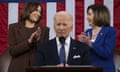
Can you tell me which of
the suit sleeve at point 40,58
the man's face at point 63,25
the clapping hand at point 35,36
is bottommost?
the suit sleeve at point 40,58

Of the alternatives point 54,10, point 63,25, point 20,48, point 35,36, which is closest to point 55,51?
point 63,25

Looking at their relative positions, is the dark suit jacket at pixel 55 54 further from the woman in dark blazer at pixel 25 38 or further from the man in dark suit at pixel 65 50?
the woman in dark blazer at pixel 25 38

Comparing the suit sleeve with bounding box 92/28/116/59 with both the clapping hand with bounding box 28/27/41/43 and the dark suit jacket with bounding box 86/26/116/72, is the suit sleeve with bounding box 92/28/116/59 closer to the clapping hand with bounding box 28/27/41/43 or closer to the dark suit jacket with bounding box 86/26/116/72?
the dark suit jacket with bounding box 86/26/116/72

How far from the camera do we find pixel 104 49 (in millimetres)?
3262

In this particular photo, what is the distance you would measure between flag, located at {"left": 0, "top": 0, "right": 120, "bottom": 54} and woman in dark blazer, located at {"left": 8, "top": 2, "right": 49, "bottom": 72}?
2.95 feet

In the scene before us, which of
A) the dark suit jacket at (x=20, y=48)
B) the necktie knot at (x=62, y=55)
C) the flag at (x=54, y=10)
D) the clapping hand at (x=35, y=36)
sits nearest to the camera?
the necktie knot at (x=62, y=55)

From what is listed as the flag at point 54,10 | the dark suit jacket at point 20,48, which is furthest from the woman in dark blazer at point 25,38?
the flag at point 54,10

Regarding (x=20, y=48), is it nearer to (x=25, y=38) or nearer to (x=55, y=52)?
(x=25, y=38)

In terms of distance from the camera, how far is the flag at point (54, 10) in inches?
171

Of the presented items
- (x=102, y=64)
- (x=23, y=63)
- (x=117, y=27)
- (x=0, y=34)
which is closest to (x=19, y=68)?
(x=23, y=63)

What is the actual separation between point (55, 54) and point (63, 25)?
0.63 ft

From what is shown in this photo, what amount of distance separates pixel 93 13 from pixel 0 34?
1.26m

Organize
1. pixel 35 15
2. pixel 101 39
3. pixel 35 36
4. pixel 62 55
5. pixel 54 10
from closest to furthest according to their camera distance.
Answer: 1. pixel 62 55
2. pixel 35 36
3. pixel 101 39
4. pixel 35 15
5. pixel 54 10

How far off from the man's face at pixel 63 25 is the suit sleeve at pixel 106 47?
0.50 metres
